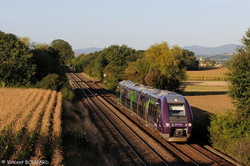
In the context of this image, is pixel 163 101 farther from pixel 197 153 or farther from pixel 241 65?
pixel 241 65

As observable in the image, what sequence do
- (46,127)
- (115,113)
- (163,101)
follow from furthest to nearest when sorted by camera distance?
(115,113) → (163,101) → (46,127)

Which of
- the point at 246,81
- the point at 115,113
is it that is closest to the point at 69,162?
the point at 246,81

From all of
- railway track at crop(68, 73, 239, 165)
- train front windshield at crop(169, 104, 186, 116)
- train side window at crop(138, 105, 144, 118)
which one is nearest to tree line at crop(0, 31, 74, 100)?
train side window at crop(138, 105, 144, 118)

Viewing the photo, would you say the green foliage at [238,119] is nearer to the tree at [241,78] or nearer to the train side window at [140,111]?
the tree at [241,78]

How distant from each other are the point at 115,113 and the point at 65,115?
864 cm

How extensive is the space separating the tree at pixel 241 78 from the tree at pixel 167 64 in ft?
67.7

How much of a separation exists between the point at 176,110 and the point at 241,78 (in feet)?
18.1

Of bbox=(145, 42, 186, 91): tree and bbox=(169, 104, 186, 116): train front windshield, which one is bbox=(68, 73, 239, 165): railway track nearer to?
bbox=(169, 104, 186, 116): train front windshield

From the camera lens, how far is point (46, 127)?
600 inches

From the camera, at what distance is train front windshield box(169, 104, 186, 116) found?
18045mm

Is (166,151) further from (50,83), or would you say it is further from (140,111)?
(50,83)

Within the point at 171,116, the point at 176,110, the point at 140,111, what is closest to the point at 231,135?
the point at 176,110

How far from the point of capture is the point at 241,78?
1938cm

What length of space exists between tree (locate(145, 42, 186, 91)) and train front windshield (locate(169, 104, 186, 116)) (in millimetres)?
22387
